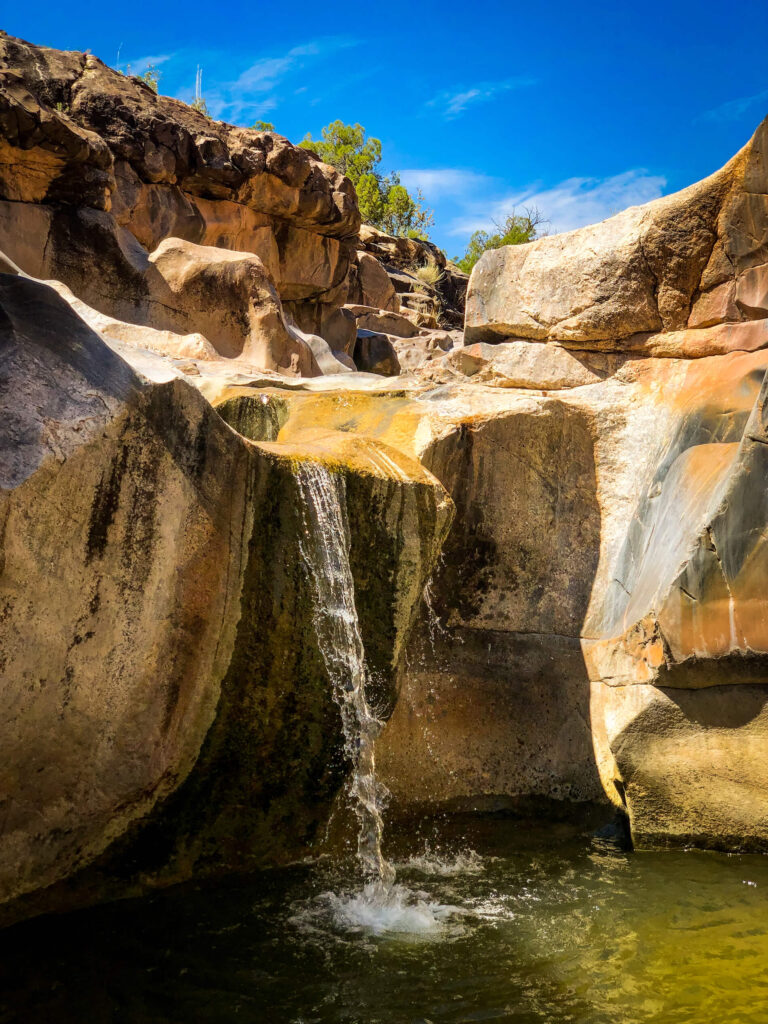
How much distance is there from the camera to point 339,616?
488cm

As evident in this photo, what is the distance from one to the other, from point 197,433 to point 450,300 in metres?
27.5

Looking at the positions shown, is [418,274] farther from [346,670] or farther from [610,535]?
[346,670]

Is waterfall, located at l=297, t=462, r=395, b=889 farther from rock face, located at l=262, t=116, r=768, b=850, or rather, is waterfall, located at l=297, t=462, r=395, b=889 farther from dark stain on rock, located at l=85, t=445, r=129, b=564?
dark stain on rock, located at l=85, t=445, r=129, b=564

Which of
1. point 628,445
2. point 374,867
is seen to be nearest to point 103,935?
point 374,867

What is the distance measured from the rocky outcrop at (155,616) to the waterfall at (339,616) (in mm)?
56

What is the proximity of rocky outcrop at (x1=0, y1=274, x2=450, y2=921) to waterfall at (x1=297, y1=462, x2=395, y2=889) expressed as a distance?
0.18 feet

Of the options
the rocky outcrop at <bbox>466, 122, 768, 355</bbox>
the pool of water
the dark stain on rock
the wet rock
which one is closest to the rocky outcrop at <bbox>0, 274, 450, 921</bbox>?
the dark stain on rock

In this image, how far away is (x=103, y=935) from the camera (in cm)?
407

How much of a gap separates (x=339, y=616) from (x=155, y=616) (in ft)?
3.36

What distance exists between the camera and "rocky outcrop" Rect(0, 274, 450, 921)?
370 centimetres

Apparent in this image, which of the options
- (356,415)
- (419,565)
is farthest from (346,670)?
(356,415)

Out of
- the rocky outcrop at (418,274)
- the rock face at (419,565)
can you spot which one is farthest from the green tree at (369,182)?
the rock face at (419,565)

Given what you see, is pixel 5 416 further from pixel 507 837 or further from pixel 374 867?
pixel 507 837

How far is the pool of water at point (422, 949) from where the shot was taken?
3.64 metres
